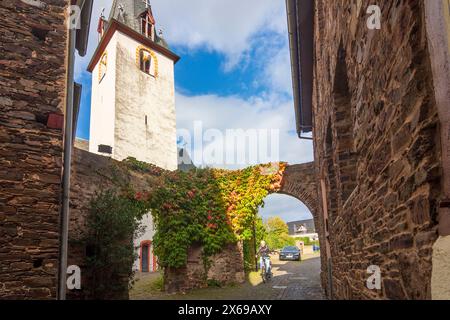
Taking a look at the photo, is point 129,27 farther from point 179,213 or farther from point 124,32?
point 179,213

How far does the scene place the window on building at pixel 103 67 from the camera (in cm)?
2301

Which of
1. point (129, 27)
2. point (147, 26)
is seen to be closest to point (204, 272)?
point (129, 27)

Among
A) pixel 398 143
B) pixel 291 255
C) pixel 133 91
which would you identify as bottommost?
pixel 291 255

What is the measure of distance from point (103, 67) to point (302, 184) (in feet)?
50.8

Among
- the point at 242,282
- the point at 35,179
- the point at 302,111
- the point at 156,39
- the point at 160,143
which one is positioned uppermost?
the point at 156,39

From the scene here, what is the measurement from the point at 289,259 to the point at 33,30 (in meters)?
22.2

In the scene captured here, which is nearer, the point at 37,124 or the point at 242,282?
the point at 37,124

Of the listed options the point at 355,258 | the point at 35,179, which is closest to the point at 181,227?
the point at 35,179

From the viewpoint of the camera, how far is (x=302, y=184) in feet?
46.5

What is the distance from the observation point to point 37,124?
206 inches

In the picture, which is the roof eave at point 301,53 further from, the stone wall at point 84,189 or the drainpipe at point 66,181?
the stone wall at point 84,189

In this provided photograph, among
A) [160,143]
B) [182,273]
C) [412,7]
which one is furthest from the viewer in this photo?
[160,143]

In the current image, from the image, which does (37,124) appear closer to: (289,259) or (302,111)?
(302,111)

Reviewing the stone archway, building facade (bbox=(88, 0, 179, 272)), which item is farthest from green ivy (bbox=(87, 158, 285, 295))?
building facade (bbox=(88, 0, 179, 272))
